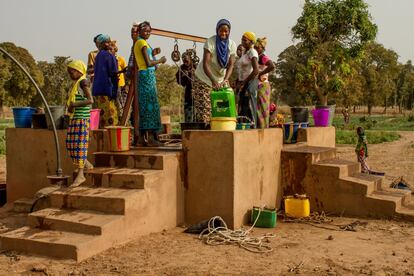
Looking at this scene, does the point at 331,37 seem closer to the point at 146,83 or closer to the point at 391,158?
the point at 391,158

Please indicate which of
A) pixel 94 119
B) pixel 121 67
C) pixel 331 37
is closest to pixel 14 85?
pixel 331 37

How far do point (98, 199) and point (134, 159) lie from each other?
0.89 meters

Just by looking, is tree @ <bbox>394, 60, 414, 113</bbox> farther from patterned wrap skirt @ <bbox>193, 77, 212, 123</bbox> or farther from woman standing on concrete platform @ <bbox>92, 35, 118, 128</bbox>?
woman standing on concrete platform @ <bbox>92, 35, 118, 128</bbox>

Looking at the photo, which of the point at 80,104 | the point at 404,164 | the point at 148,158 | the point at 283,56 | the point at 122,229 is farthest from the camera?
the point at 283,56

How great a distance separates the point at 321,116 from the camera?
9367mm

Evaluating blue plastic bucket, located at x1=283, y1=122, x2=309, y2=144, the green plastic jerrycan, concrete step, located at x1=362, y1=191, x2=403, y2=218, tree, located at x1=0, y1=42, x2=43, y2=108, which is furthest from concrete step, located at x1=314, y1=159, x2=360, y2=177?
tree, located at x1=0, y1=42, x2=43, y2=108

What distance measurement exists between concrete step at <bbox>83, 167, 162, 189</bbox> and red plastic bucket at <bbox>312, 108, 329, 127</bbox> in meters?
4.68

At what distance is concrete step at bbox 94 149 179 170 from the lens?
5.79 meters

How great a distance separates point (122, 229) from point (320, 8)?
86.5 feet

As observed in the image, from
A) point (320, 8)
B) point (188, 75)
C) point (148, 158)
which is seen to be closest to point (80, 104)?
point (148, 158)

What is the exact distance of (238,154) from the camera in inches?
229

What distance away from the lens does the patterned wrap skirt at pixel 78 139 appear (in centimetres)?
559

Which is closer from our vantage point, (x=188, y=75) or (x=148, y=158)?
(x=148, y=158)

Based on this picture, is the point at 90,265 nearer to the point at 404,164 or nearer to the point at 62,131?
the point at 62,131
